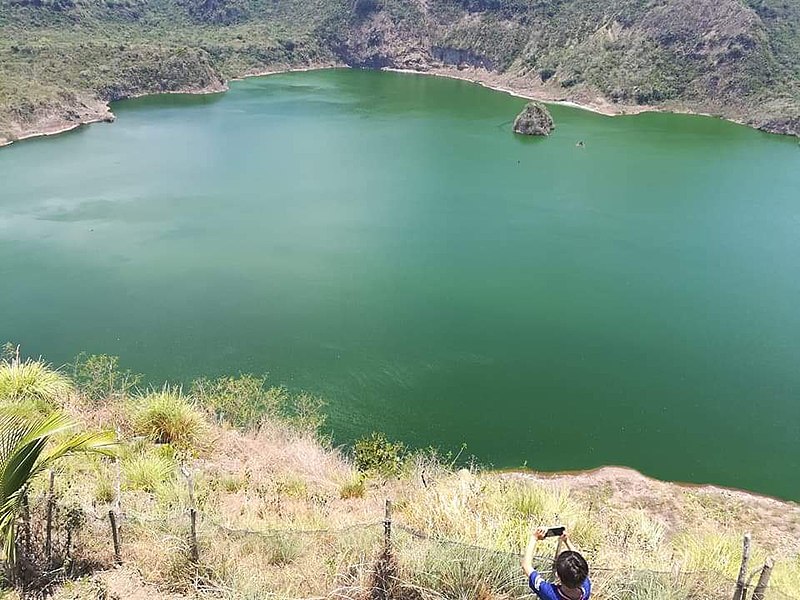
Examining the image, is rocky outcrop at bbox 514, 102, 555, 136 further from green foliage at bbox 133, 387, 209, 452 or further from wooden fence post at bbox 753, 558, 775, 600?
wooden fence post at bbox 753, 558, 775, 600

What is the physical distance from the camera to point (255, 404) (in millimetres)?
13453

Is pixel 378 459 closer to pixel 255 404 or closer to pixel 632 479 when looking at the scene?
pixel 255 404

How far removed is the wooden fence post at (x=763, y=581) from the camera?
4.77 m

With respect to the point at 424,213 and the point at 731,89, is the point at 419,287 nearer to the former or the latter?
the point at 424,213

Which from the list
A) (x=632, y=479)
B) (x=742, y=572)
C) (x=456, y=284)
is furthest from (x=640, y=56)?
(x=742, y=572)

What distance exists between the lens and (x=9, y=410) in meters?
4.70

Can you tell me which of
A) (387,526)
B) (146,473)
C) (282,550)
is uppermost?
(387,526)

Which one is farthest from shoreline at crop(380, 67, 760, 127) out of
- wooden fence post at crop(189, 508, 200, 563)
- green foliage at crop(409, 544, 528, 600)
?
wooden fence post at crop(189, 508, 200, 563)

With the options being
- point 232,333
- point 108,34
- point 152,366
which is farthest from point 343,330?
point 108,34

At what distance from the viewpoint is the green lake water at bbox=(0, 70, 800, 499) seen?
15766 mm

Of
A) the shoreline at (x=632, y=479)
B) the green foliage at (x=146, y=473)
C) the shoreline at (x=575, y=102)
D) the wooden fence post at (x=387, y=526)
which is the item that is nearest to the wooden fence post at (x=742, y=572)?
the wooden fence post at (x=387, y=526)

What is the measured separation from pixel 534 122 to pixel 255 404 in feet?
134

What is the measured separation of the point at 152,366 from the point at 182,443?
328 inches

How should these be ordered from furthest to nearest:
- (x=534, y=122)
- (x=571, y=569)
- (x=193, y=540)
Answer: (x=534, y=122), (x=193, y=540), (x=571, y=569)
